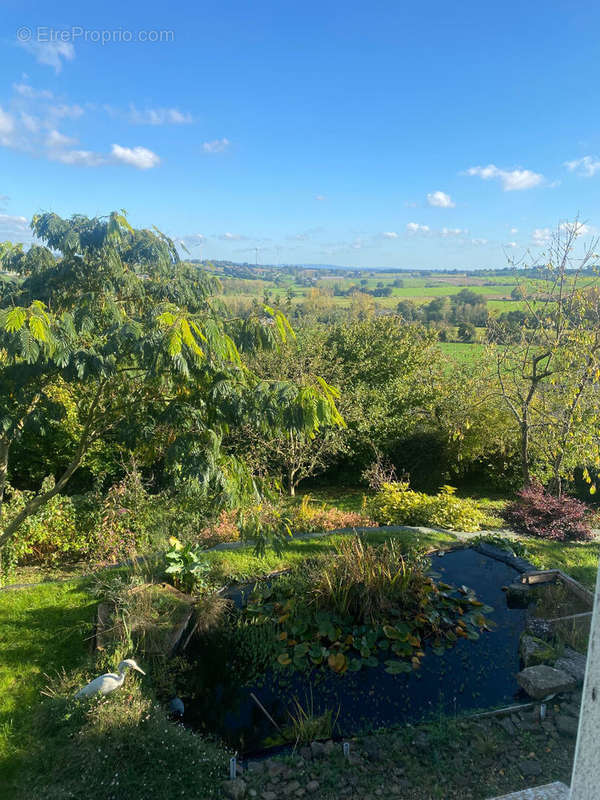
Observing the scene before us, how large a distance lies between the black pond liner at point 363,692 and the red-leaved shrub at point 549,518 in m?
3.55

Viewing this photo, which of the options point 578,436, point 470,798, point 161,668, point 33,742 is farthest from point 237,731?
point 578,436

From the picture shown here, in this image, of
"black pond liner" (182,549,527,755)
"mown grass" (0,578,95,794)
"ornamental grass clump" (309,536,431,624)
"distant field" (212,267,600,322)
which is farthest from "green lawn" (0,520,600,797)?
"distant field" (212,267,600,322)

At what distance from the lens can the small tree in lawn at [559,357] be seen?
826 cm

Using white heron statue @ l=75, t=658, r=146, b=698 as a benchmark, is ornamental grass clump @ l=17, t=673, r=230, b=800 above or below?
below

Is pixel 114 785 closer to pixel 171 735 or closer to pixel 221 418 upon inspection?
pixel 171 735

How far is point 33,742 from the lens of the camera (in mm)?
3791

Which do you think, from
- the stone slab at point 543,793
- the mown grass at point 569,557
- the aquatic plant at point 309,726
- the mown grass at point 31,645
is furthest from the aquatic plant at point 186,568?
the mown grass at point 569,557

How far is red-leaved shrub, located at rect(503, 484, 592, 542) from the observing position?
8.48 m

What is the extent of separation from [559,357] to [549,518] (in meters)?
3.12

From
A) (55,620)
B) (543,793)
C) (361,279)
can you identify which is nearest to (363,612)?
(543,793)

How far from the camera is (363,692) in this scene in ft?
15.4

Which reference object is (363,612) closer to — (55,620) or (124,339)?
(55,620)

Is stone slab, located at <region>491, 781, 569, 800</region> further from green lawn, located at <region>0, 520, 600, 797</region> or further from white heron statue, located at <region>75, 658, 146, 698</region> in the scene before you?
green lawn, located at <region>0, 520, 600, 797</region>

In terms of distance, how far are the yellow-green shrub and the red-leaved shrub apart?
0.69m
